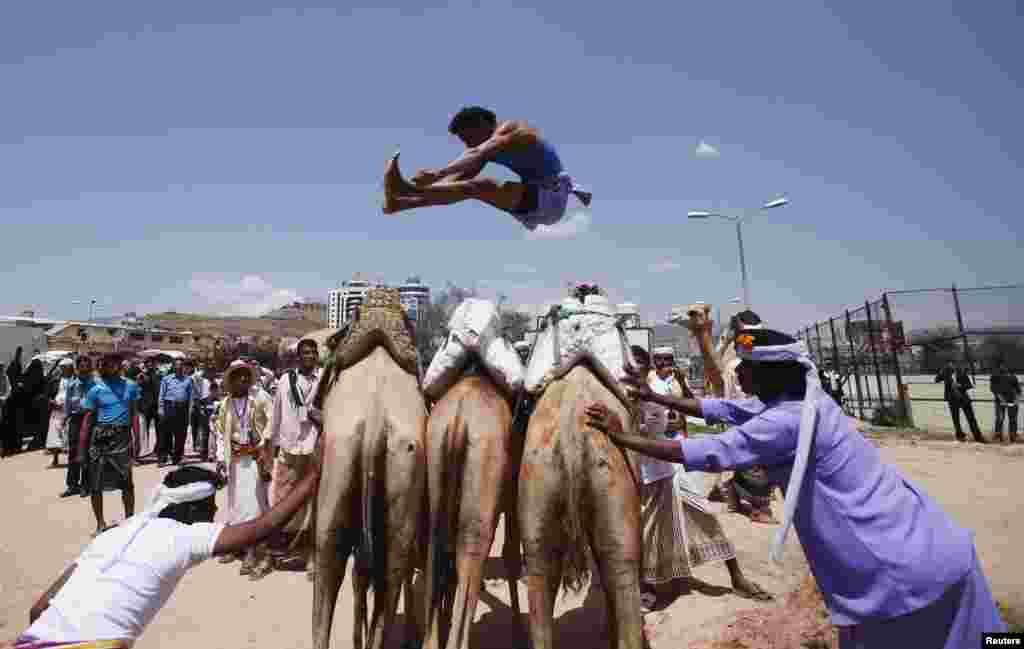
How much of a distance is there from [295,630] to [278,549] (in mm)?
2123

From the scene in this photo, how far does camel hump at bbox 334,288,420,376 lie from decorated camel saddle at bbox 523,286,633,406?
87 cm

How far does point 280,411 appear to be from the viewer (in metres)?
6.35

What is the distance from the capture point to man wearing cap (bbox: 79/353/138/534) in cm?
716

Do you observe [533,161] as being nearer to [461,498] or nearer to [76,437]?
[461,498]

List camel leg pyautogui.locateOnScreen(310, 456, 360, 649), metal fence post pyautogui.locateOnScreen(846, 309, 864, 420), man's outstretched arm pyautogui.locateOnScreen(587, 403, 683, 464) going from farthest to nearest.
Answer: metal fence post pyautogui.locateOnScreen(846, 309, 864, 420)
camel leg pyautogui.locateOnScreen(310, 456, 360, 649)
man's outstretched arm pyautogui.locateOnScreen(587, 403, 683, 464)

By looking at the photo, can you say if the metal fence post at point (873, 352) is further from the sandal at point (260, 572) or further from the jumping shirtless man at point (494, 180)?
the sandal at point (260, 572)

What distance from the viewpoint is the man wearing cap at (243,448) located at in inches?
254

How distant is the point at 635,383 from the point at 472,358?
1052 mm

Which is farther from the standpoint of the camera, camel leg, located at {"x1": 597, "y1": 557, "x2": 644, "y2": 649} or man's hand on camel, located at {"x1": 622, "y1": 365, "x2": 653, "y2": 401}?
man's hand on camel, located at {"x1": 622, "y1": 365, "x2": 653, "y2": 401}

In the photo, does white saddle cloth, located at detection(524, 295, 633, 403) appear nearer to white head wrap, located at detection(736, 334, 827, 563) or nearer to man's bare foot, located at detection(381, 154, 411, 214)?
white head wrap, located at detection(736, 334, 827, 563)

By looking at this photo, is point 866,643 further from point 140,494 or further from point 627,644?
point 140,494

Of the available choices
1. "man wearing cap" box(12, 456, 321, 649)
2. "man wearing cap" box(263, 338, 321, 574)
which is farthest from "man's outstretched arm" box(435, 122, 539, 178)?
"man wearing cap" box(263, 338, 321, 574)

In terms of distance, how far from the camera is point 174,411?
13242 mm

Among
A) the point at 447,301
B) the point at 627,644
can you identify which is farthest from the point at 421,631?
the point at 447,301
